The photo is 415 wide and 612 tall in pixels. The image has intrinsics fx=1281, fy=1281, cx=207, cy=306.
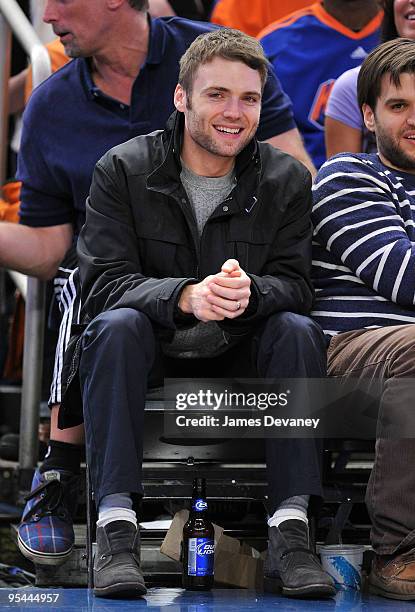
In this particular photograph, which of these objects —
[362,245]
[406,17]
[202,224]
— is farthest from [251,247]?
[406,17]

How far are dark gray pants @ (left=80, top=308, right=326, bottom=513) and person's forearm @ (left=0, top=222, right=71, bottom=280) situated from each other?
863 millimetres

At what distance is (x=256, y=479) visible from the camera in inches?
133

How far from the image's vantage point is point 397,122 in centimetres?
344

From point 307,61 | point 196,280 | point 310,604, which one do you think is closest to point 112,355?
point 196,280

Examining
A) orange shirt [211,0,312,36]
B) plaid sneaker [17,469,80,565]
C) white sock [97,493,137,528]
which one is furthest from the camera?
orange shirt [211,0,312,36]

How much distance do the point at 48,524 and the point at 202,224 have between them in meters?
0.89

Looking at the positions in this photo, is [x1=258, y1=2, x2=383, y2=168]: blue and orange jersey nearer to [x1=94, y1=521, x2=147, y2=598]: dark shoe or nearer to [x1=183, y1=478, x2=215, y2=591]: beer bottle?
[x1=183, y1=478, x2=215, y2=591]: beer bottle

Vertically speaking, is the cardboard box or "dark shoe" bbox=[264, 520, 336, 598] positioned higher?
"dark shoe" bbox=[264, 520, 336, 598]

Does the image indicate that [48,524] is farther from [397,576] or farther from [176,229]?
[397,576]

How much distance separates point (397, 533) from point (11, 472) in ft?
5.43

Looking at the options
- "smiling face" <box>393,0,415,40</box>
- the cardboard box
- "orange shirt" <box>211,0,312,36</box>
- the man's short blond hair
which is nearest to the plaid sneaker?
the cardboard box

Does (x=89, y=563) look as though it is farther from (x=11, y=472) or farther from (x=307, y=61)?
(x=307, y=61)

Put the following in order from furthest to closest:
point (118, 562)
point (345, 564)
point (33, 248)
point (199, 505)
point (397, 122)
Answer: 1. point (33, 248)
2. point (397, 122)
3. point (345, 564)
4. point (199, 505)
5. point (118, 562)

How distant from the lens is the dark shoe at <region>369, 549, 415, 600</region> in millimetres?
2852
